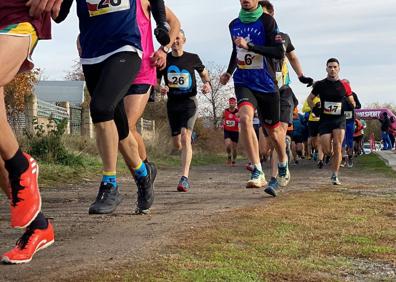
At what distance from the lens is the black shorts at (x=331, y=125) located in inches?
430

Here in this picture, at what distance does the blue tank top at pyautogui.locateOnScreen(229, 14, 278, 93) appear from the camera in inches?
316

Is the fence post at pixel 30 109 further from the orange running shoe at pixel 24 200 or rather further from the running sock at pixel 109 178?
the orange running shoe at pixel 24 200

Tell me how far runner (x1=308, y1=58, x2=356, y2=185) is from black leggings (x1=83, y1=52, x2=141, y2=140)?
19.7 feet

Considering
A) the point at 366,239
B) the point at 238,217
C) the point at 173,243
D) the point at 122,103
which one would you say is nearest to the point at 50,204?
the point at 122,103

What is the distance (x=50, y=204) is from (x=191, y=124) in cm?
290

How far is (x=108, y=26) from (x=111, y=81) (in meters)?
0.56

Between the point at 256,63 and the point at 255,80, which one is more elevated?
the point at 256,63

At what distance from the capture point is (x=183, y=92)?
9.56 m

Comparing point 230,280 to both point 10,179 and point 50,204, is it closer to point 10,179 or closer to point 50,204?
point 10,179

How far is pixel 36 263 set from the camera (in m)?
3.71

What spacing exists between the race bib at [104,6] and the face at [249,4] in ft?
9.42

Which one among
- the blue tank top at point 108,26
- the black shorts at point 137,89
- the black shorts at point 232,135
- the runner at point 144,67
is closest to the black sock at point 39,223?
the blue tank top at point 108,26

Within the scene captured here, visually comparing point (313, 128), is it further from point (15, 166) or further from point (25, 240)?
point (25, 240)

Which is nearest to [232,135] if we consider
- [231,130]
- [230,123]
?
[231,130]
